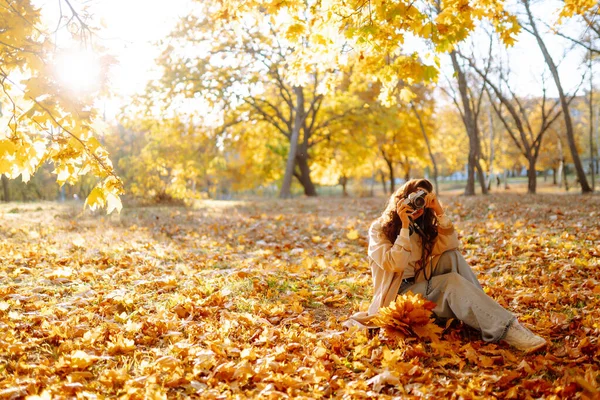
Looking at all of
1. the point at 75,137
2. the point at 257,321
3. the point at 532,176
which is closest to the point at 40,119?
the point at 75,137

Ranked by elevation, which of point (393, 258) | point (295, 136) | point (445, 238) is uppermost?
point (295, 136)

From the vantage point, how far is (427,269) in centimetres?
392

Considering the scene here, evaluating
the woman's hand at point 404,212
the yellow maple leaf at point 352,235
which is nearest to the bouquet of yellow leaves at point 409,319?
the woman's hand at point 404,212

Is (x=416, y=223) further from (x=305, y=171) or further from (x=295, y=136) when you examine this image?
(x=305, y=171)

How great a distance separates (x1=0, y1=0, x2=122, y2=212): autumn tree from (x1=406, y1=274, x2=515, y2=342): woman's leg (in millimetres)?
2831

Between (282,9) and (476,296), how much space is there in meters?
3.68

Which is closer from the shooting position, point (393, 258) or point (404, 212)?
point (393, 258)

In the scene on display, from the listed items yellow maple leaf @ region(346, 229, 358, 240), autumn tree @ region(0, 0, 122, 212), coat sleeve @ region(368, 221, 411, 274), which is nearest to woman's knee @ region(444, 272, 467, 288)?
coat sleeve @ region(368, 221, 411, 274)

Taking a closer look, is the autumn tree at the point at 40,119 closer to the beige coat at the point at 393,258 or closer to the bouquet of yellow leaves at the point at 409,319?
the beige coat at the point at 393,258

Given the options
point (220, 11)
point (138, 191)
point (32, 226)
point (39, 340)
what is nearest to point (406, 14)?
point (220, 11)

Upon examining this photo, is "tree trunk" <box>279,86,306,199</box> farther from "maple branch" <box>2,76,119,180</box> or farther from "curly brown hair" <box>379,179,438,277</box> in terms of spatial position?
"maple branch" <box>2,76,119,180</box>

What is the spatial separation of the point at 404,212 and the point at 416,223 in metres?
0.31

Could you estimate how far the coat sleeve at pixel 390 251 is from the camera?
3.59 metres

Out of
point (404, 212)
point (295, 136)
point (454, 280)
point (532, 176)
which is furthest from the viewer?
point (295, 136)
